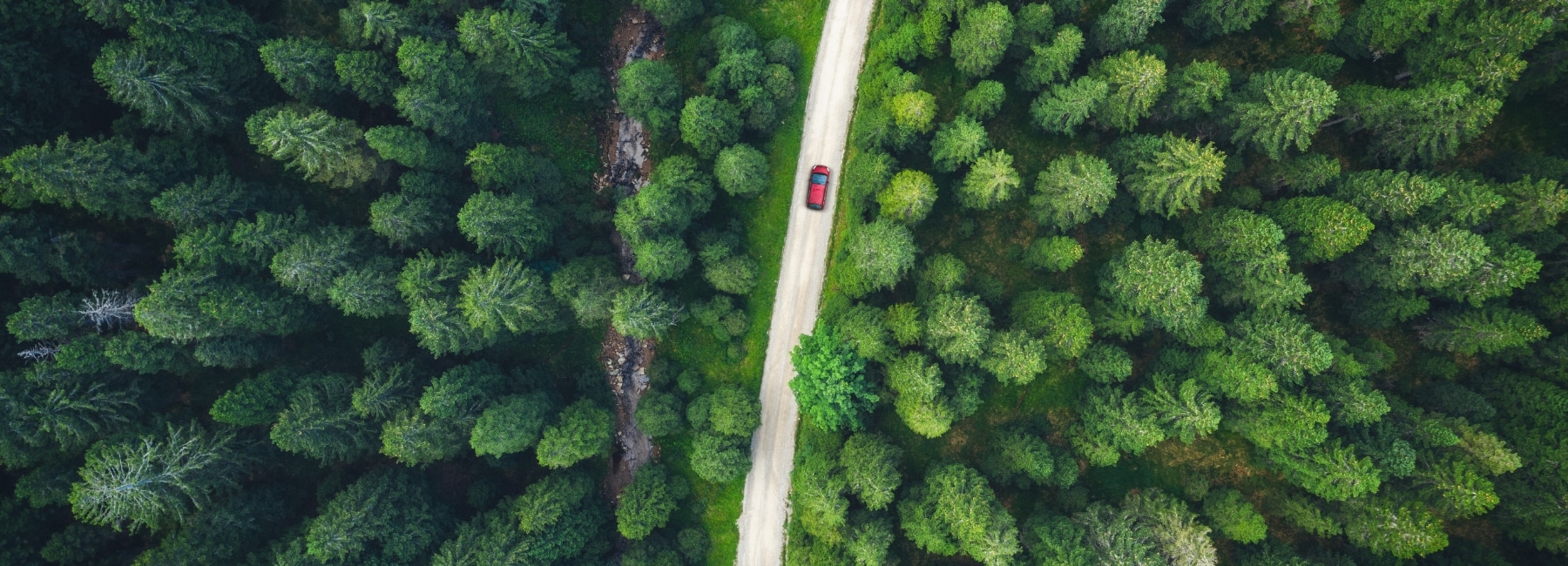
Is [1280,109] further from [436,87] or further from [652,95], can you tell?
[436,87]

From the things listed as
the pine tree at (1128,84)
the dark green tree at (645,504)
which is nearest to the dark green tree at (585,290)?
the dark green tree at (645,504)

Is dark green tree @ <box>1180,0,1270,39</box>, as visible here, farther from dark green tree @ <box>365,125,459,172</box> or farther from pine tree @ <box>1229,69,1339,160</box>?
dark green tree @ <box>365,125,459,172</box>

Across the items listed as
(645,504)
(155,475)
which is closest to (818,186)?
(645,504)

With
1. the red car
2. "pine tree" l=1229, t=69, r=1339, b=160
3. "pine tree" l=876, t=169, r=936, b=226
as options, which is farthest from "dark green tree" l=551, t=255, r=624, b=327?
"pine tree" l=1229, t=69, r=1339, b=160

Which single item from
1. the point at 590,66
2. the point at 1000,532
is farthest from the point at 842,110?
the point at 1000,532

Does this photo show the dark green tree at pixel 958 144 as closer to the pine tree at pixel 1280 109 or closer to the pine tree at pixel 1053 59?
the pine tree at pixel 1053 59

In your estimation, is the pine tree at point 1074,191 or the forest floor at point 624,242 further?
the forest floor at point 624,242
